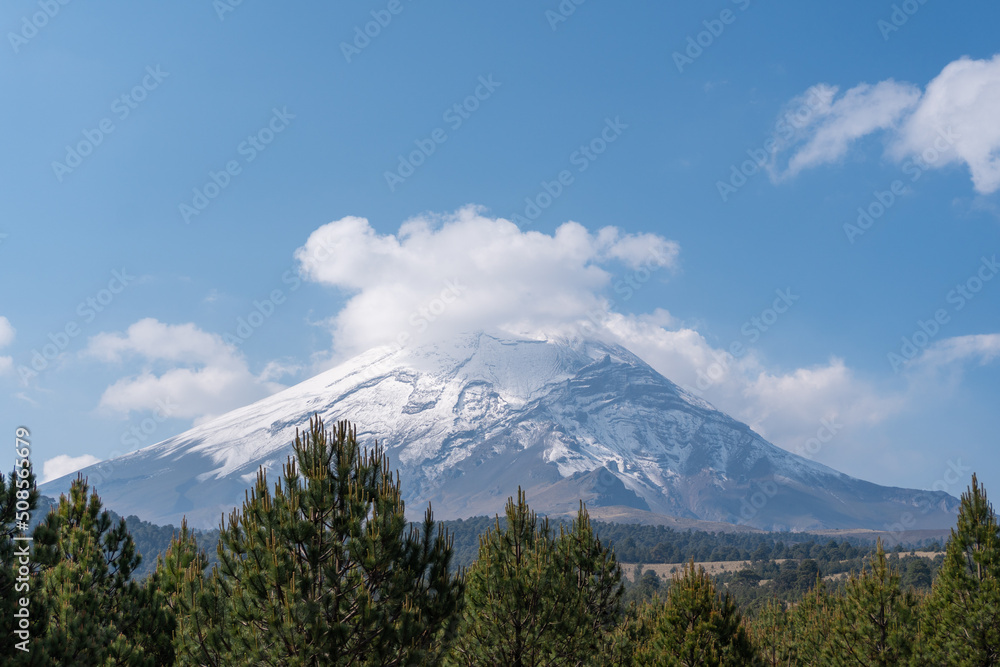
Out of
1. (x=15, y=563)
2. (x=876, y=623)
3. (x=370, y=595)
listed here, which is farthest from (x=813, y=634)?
(x=15, y=563)

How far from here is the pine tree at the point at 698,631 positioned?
75.0ft

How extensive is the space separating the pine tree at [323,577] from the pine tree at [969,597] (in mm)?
23106

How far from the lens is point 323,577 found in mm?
13547

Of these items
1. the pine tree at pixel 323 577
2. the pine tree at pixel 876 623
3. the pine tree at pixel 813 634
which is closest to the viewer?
the pine tree at pixel 323 577

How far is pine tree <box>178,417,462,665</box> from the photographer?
12773 mm

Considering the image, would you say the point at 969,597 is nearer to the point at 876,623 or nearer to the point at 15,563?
the point at 876,623

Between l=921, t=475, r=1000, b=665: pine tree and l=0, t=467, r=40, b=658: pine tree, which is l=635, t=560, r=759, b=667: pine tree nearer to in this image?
l=921, t=475, r=1000, b=665: pine tree

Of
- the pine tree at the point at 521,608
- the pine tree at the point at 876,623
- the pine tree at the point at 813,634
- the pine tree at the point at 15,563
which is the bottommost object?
the pine tree at the point at 813,634

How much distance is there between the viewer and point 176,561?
2047 cm

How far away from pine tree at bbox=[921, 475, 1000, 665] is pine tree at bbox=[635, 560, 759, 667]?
9.18 metres

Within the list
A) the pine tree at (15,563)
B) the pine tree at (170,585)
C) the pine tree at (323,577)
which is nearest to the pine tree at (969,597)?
the pine tree at (323,577)

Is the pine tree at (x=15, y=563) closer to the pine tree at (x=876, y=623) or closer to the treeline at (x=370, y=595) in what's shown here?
the treeline at (x=370, y=595)

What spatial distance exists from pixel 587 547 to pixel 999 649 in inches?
692

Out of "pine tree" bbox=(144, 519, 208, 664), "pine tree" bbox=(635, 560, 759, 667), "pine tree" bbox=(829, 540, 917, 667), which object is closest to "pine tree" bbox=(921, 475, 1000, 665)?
"pine tree" bbox=(829, 540, 917, 667)
